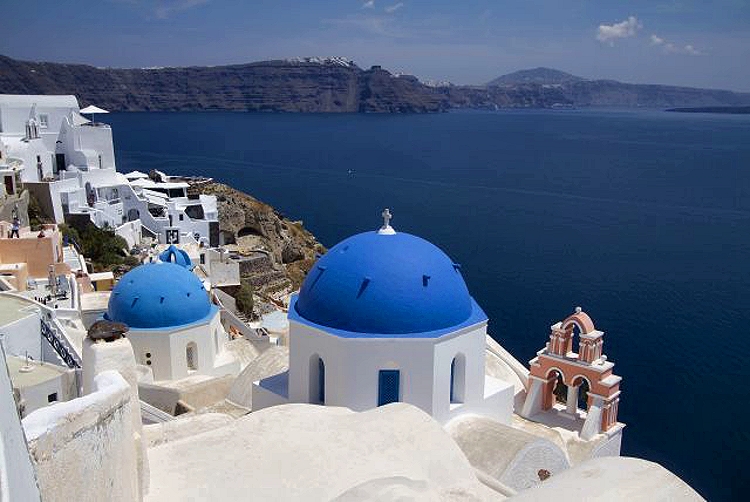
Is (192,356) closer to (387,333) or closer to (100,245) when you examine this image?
(387,333)

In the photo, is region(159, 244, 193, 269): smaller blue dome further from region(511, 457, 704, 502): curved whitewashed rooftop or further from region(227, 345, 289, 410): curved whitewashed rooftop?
region(511, 457, 704, 502): curved whitewashed rooftop

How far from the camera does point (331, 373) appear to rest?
11320 millimetres

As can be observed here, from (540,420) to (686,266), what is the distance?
100.0 ft

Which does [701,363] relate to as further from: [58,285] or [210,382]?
[58,285]

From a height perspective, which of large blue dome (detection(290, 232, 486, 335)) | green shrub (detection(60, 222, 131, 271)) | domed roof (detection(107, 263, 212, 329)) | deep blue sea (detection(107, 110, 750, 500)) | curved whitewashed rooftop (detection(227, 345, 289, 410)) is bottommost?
deep blue sea (detection(107, 110, 750, 500))

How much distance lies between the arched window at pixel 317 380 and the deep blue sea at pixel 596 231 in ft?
49.5

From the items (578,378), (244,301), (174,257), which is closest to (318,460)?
(578,378)

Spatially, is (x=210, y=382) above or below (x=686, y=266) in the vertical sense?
above

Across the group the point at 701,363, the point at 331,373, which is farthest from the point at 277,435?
the point at 701,363

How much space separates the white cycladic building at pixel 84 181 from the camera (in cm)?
3266

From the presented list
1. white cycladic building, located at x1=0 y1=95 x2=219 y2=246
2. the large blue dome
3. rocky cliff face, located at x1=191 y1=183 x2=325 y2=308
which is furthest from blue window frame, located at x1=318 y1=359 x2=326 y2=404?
rocky cliff face, located at x1=191 y1=183 x2=325 y2=308

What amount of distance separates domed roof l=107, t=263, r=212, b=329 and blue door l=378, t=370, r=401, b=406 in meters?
7.23

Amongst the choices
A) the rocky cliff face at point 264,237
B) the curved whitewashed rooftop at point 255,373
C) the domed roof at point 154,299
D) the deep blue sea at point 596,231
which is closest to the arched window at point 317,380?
the curved whitewashed rooftop at point 255,373

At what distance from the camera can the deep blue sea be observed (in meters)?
26.0
